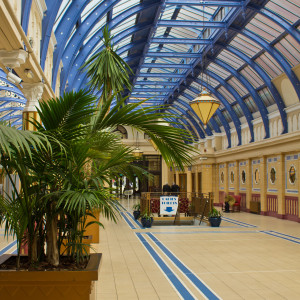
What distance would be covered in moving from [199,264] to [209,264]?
21 cm

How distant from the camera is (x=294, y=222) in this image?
693 inches

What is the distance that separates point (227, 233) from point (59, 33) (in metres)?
8.17

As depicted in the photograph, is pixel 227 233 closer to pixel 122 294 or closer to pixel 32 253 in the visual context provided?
pixel 122 294

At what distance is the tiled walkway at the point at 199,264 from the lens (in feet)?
20.7

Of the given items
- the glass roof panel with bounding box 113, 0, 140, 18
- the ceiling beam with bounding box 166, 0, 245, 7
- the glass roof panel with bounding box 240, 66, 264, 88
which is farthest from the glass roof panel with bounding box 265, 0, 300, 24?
the glass roof panel with bounding box 240, 66, 264, 88

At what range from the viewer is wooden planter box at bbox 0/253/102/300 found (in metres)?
3.89

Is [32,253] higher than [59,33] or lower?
lower

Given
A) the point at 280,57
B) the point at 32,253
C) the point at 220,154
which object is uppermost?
the point at 280,57

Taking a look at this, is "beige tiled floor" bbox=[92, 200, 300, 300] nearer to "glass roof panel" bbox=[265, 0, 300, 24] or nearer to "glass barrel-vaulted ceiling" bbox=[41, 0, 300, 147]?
"glass barrel-vaulted ceiling" bbox=[41, 0, 300, 147]

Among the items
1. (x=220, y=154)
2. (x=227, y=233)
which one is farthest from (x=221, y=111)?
(x=227, y=233)

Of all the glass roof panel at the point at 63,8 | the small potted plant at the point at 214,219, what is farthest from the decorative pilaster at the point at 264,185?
the glass roof panel at the point at 63,8

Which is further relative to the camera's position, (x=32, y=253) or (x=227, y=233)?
(x=227, y=233)

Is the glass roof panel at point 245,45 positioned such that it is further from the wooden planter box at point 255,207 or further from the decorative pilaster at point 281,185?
the wooden planter box at point 255,207

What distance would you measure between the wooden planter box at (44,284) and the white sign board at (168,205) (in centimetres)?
1242
